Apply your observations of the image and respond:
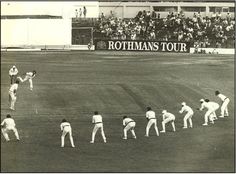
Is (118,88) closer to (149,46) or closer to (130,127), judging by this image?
(130,127)

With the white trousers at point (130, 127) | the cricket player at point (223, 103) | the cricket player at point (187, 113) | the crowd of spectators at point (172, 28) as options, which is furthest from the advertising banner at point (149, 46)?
the white trousers at point (130, 127)

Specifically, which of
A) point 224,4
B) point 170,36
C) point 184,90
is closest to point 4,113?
point 184,90

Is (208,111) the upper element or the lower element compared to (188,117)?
upper

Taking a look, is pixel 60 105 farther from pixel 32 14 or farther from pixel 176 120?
pixel 32 14

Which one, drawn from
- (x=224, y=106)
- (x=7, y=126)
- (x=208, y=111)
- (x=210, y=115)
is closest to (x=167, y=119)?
(x=208, y=111)

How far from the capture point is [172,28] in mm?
41188

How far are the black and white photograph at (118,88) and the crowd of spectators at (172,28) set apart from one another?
9 centimetres

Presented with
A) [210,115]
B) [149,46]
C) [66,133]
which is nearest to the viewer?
[66,133]

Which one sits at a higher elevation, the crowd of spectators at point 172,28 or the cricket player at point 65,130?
the crowd of spectators at point 172,28

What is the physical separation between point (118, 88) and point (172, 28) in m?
13.8

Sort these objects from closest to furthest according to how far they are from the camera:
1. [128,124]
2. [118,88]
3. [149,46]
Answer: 1. [128,124]
2. [118,88]
3. [149,46]

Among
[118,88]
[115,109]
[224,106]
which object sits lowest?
[115,109]

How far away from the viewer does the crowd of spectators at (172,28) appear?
41062 millimetres

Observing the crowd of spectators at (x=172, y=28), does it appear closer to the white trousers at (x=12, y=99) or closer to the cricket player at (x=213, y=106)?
the cricket player at (x=213, y=106)
